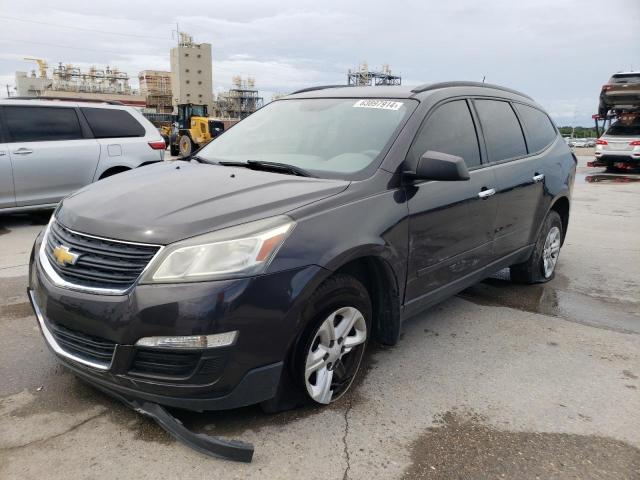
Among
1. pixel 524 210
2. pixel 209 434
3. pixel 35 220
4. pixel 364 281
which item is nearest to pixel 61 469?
pixel 209 434

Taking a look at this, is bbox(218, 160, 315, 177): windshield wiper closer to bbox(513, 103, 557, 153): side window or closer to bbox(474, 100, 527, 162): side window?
bbox(474, 100, 527, 162): side window

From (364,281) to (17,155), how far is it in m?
5.88

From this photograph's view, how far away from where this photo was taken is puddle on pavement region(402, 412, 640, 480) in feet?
7.60

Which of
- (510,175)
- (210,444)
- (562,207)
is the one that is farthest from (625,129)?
(210,444)

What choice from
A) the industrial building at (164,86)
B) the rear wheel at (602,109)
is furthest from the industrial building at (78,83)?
the rear wheel at (602,109)

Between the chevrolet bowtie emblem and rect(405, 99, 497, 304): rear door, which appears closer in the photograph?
the chevrolet bowtie emblem

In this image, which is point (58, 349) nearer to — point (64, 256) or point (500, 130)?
point (64, 256)

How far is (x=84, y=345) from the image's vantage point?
94.6 inches

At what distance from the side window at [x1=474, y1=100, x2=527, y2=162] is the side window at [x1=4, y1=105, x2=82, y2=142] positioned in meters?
5.78

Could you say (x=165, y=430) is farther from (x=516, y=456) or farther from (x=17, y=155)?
(x=17, y=155)

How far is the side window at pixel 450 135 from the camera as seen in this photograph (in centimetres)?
325

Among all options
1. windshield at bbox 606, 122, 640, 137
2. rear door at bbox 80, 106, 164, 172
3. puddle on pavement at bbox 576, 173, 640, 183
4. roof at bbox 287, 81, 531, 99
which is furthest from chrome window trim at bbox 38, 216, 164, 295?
windshield at bbox 606, 122, 640, 137

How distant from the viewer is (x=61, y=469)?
2230mm

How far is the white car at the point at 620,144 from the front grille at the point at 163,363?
1910cm
